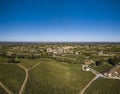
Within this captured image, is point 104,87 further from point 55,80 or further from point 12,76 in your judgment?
point 12,76

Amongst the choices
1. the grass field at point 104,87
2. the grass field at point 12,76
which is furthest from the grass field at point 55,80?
the grass field at point 104,87

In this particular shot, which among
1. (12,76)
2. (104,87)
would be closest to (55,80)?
(12,76)

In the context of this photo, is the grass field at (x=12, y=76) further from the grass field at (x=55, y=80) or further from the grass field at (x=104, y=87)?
the grass field at (x=104, y=87)

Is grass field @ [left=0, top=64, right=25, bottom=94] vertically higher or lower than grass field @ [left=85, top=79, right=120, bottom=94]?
higher

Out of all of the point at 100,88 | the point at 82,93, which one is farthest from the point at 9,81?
the point at 100,88

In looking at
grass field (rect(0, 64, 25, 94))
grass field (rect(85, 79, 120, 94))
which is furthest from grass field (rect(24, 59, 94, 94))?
grass field (rect(85, 79, 120, 94))

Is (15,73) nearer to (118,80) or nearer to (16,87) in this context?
(16,87)

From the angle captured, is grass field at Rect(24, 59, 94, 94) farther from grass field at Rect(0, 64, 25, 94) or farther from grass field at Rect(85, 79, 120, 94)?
grass field at Rect(85, 79, 120, 94)

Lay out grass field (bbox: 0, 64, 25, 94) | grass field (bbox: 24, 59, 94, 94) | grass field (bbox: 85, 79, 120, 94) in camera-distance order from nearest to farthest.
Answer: grass field (bbox: 85, 79, 120, 94) < grass field (bbox: 24, 59, 94, 94) < grass field (bbox: 0, 64, 25, 94)
